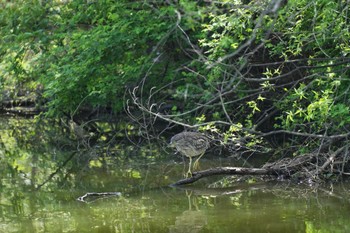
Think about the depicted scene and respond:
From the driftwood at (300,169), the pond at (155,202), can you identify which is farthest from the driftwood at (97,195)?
the driftwood at (300,169)

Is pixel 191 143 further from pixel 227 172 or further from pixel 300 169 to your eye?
pixel 300 169

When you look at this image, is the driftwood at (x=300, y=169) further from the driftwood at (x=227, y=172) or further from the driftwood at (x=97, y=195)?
the driftwood at (x=97, y=195)

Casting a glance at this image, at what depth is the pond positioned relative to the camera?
25.7ft

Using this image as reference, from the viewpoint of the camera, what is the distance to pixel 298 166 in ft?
32.9

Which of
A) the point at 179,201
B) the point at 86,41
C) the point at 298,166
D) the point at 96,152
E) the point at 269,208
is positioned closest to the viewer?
the point at 269,208

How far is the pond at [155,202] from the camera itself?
7.82 meters

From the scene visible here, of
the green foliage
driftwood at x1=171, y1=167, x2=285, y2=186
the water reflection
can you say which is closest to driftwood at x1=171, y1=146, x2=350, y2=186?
driftwood at x1=171, y1=167, x2=285, y2=186

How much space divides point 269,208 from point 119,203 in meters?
2.05

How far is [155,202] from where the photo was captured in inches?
358

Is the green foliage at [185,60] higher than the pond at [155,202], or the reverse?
the green foliage at [185,60]

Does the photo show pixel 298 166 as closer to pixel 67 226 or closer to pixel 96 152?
pixel 67 226

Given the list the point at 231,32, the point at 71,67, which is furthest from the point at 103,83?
the point at 231,32

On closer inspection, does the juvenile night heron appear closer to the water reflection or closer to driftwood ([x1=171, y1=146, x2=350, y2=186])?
driftwood ([x1=171, y1=146, x2=350, y2=186])

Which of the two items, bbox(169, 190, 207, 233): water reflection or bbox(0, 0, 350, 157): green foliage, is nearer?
→ bbox(169, 190, 207, 233): water reflection
